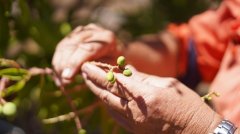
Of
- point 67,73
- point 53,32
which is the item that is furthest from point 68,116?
point 53,32

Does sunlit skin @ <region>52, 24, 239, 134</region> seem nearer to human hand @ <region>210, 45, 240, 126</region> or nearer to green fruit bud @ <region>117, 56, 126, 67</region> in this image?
green fruit bud @ <region>117, 56, 126, 67</region>

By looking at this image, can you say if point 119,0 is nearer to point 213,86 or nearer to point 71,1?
point 71,1

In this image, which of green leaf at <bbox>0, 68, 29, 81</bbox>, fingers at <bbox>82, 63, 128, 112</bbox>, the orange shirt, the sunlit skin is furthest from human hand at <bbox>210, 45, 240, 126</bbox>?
green leaf at <bbox>0, 68, 29, 81</bbox>

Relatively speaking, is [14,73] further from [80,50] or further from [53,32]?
[53,32]

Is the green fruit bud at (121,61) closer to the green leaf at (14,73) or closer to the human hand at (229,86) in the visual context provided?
the green leaf at (14,73)

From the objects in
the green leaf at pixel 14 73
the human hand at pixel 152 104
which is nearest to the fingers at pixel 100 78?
the human hand at pixel 152 104

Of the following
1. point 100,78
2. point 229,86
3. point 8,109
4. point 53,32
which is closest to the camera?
point 8,109
